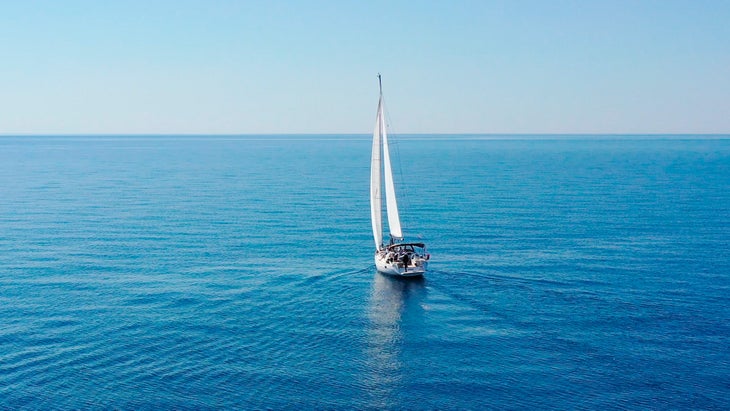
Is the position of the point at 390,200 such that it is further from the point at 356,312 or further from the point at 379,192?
the point at 356,312

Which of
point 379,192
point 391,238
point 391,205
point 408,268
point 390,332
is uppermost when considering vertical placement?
point 379,192

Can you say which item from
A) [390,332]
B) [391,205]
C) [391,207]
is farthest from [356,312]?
[391,205]

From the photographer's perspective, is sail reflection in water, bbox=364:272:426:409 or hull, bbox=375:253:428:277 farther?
hull, bbox=375:253:428:277

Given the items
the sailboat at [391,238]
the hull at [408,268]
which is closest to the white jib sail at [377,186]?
the sailboat at [391,238]

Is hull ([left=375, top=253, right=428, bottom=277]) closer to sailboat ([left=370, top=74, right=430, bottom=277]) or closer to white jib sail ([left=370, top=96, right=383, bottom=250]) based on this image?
sailboat ([left=370, top=74, right=430, bottom=277])

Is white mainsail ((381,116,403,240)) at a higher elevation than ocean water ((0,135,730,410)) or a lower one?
higher

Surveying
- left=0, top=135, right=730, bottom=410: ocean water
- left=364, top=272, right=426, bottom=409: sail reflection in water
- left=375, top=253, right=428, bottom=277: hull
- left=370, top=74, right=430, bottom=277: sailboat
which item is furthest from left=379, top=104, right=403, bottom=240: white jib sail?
left=364, top=272, right=426, bottom=409: sail reflection in water

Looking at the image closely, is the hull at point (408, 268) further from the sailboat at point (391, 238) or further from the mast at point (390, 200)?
the mast at point (390, 200)
